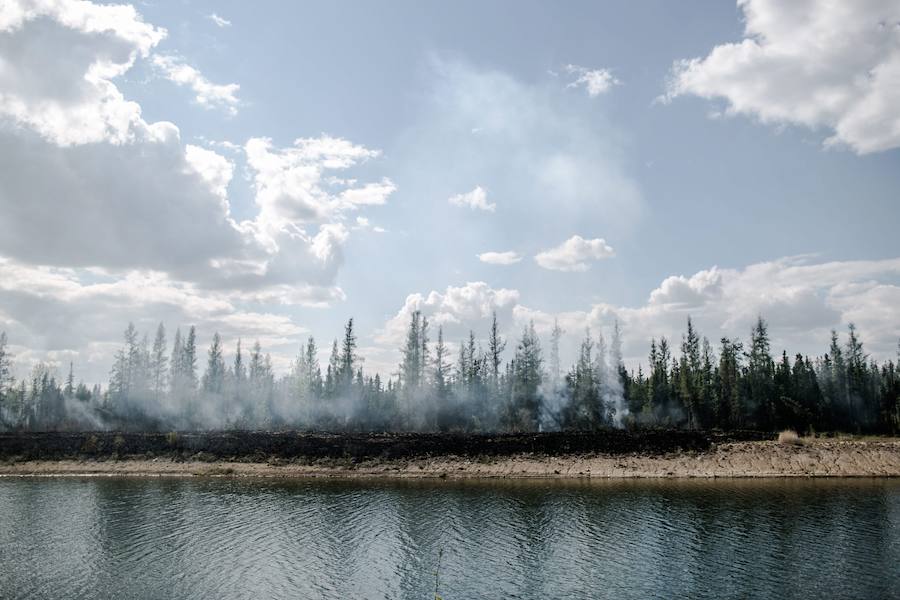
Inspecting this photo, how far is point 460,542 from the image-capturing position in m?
35.7

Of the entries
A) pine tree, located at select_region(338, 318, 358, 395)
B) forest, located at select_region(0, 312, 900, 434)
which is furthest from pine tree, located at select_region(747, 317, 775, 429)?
pine tree, located at select_region(338, 318, 358, 395)

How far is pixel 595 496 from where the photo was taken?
1997 inches

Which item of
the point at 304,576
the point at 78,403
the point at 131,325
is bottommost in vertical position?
the point at 304,576

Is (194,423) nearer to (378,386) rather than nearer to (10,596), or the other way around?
(378,386)

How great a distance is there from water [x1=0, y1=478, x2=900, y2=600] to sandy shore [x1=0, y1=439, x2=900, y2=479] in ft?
26.3

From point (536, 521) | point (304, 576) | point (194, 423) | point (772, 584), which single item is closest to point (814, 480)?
point (536, 521)

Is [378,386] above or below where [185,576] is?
above

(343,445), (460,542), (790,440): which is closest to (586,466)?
(790,440)

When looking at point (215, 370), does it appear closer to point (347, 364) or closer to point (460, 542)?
point (347, 364)

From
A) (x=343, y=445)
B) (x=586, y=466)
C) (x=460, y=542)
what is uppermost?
(x=343, y=445)

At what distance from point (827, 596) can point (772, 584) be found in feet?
7.76

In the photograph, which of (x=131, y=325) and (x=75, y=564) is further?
(x=131, y=325)

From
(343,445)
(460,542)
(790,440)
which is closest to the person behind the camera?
(460,542)

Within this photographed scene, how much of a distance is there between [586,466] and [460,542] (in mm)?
33903
